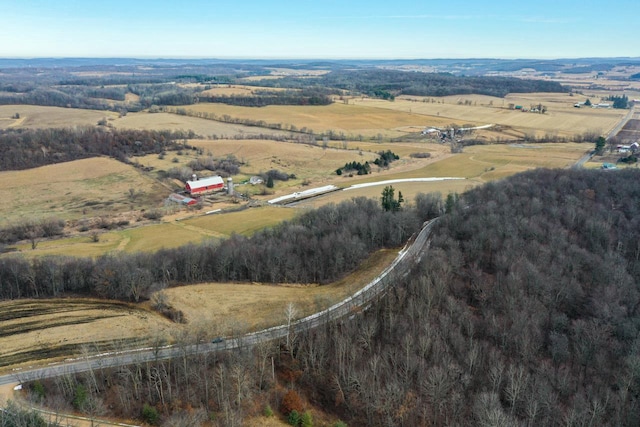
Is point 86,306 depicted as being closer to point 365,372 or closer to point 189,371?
point 189,371

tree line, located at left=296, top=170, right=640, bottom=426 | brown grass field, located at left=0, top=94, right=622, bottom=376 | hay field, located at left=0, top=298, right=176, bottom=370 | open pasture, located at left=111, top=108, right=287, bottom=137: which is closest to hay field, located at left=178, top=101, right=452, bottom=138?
brown grass field, located at left=0, top=94, right=622, bottom=376

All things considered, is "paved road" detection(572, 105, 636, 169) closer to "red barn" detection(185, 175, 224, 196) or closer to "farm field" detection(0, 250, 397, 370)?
"farm field" detection(0, 250, 397, 370)

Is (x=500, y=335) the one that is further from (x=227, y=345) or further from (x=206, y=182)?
(x=206, y=182)

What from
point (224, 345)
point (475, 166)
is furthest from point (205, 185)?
point (475, 166)

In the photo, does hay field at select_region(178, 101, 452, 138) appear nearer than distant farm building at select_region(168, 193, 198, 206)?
No

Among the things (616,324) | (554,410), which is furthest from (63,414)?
(616,324)

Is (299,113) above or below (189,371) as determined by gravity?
above
